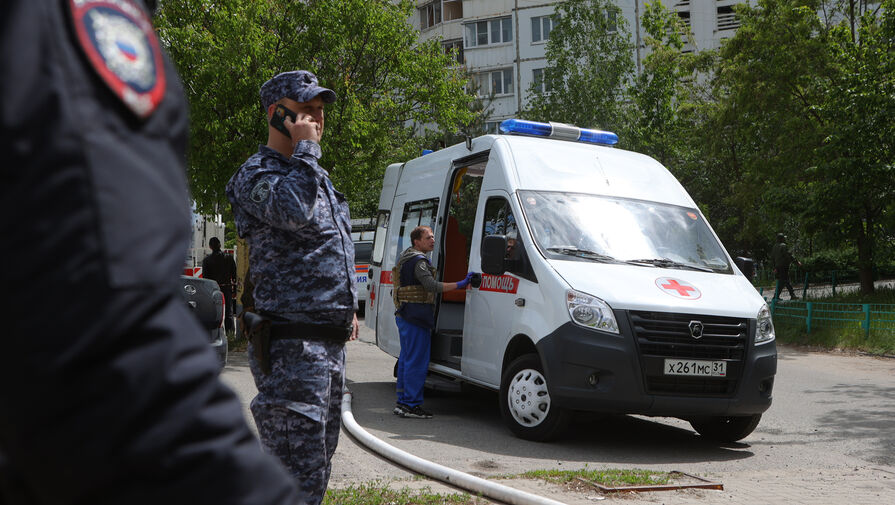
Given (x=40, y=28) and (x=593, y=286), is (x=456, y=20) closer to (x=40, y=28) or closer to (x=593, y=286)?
(x=593, y=286)

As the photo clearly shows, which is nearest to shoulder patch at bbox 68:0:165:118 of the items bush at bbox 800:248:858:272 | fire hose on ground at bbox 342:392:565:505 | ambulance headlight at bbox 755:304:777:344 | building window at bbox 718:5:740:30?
fire hose on ground at bbox 342:392:565:505

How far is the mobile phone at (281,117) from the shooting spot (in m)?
3.93

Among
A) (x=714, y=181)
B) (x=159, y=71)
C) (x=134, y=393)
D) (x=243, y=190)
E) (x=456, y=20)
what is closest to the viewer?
(x=134, y=393)

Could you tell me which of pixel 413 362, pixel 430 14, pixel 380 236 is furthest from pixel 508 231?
pixel 430 14

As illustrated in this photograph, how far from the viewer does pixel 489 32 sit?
56.3 metres

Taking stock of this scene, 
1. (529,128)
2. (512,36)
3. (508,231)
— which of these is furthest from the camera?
(512,36)

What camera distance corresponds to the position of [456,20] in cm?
5766

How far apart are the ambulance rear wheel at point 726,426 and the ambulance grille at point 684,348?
58cm

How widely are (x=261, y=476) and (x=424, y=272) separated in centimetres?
819

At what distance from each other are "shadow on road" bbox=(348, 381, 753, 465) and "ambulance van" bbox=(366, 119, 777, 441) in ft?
0.84

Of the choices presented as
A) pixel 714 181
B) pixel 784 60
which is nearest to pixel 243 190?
pixel 784 60

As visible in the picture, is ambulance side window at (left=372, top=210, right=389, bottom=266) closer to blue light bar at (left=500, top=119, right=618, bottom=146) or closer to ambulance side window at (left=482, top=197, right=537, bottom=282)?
blue light bar at (left=500, top=119, right=618, bottom=146)

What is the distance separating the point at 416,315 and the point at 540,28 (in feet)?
156

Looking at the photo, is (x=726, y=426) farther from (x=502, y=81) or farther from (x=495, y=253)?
(x=502, y=81)
